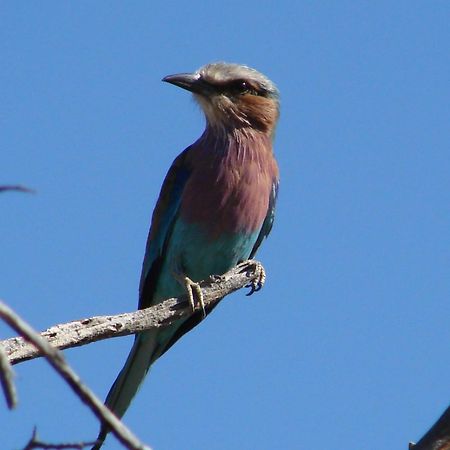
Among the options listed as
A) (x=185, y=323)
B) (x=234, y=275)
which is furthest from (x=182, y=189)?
(x=234, y=275)

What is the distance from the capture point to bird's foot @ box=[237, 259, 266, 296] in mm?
5359

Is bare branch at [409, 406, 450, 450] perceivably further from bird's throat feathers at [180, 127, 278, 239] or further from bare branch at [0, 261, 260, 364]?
bird's throat feathers at [180, 127, 278, 239]

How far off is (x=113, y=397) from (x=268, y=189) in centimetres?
161

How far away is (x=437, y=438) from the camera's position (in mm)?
2877

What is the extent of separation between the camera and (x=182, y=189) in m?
5.98

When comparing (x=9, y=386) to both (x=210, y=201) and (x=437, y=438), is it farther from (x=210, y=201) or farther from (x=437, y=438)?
(x=210, y=201)

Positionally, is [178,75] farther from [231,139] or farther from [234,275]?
[234,275]

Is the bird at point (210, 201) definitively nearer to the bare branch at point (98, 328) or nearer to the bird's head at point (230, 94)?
the bird's head at point (230, 94)

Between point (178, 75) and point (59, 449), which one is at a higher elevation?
point (178, 75)

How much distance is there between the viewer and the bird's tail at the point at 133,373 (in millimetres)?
5438

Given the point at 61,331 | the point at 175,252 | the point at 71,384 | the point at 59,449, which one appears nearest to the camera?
the point at 71,384

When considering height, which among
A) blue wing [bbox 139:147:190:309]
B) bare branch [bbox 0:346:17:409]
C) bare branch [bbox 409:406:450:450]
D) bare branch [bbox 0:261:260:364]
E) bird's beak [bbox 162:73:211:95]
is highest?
bird's beak [bbox 162:73:211:95]

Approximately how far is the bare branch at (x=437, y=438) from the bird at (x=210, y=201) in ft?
8.65

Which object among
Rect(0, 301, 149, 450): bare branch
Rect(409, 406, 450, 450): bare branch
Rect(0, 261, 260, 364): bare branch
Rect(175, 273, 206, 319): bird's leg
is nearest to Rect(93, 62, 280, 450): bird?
Rect(175, 273, 206, 319): bird's leg
